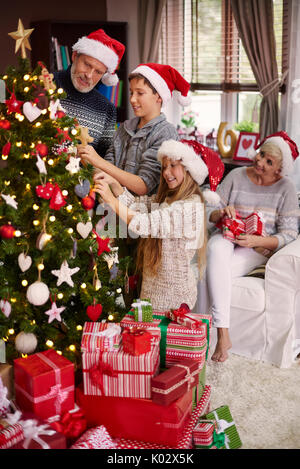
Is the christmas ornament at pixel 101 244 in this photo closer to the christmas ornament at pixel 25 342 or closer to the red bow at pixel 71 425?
the christmas ornament at pixel 25 342

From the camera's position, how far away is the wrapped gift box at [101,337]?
1953 millimetres

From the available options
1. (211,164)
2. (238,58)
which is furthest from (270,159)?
(238,58)

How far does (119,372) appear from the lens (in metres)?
1.91

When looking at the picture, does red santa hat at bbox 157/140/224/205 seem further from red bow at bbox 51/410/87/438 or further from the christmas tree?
red bow at bbox 51/410/87/438

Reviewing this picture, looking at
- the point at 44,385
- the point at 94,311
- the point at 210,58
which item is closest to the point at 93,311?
the point at 94,311

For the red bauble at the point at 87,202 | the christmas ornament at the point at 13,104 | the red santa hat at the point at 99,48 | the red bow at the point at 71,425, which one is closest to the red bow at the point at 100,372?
the red bow at the point at 71,425

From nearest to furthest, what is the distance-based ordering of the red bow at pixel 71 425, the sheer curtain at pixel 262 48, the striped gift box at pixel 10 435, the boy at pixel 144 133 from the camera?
1. the striped gift box at pixel 10 435
2. the red bow at pixel 71 425
3. the boy at pixel 144 133
4. the sheer curtain at pixel 262 48

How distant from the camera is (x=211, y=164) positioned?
2598mm

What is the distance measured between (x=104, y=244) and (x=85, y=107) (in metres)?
0.94

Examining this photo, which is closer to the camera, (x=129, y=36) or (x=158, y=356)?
(x=158, y=356)

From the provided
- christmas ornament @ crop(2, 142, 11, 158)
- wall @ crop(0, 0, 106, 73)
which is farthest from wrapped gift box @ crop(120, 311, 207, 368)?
wall @ crop(0, 0, 106, 73)

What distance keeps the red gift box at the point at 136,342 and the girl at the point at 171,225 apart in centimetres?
54

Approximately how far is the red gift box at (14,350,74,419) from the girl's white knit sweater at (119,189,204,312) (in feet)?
2.21

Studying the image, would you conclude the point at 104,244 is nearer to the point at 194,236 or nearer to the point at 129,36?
the point at 194,236
